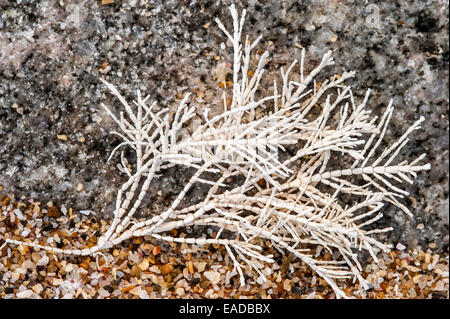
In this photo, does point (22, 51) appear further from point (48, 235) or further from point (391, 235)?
point (391, 235)

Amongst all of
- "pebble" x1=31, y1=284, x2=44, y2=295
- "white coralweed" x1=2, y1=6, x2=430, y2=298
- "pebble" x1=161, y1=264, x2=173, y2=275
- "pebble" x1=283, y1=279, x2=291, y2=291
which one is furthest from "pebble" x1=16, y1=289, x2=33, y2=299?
"pebble" x1=283, y1=279, x2=291, y2=291

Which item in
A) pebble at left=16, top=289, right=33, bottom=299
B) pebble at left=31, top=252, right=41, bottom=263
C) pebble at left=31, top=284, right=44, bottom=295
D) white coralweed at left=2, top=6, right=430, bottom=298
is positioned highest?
white coralweed at left=2, top=6, right=430, bottom=298

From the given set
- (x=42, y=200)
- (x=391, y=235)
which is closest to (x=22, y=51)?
(x=42, y=200)

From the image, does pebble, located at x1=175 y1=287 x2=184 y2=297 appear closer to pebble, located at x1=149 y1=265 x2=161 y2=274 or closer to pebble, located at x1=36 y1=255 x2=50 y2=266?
pebble, located at x1=149 y1=265 x2=161 y2=274

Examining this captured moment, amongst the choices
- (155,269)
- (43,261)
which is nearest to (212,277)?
(155,269)

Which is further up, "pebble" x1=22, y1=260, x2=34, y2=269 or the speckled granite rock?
the speckled granite rock

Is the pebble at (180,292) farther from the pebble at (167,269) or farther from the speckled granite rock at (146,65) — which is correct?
the speckled granite rock at (146,65)
